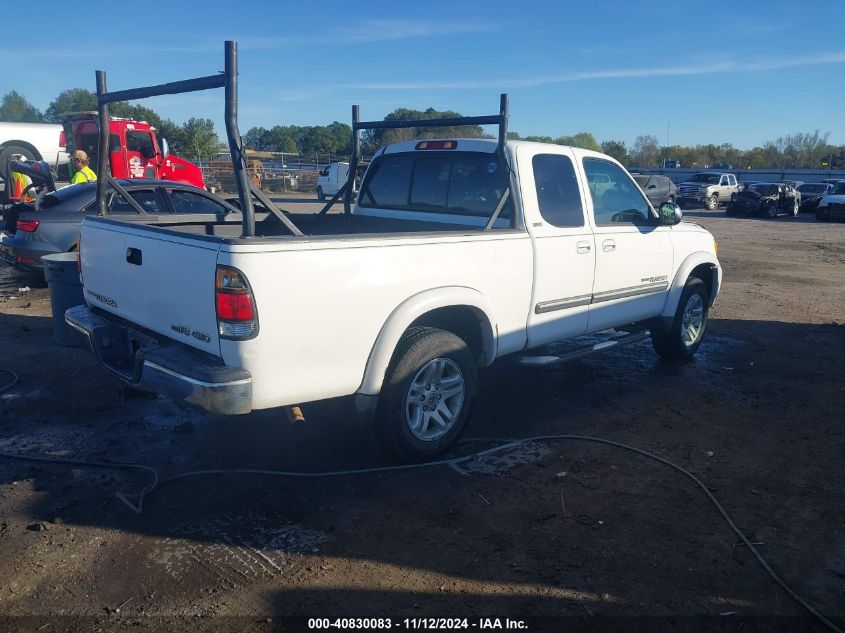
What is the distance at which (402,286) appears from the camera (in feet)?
12.9

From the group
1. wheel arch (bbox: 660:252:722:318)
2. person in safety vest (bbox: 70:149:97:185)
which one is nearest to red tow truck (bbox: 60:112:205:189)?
person in safety vest (bbox: 70:149:97:185)

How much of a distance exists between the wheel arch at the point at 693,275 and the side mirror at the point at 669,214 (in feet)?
1.91

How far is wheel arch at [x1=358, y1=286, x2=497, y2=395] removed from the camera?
12.8 feet

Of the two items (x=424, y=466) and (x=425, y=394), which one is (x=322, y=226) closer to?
(x=425, y=394)

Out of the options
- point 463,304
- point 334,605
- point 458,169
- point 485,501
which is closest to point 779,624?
point 485,501

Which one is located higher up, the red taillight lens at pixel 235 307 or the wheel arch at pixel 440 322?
the red taillight lens at pixel 235 307

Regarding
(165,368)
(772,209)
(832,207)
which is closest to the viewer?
(165,368)

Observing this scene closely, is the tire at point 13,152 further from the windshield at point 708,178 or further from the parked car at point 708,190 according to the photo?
the windshield at point 708,178

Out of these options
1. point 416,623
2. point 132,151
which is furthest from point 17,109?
point 416,623

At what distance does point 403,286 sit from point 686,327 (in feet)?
13.3

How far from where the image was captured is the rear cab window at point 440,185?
5.15m

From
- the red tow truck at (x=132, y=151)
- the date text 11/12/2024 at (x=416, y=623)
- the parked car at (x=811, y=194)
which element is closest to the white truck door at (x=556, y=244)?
the date text 11/12/2024 at (x=416, y=623)

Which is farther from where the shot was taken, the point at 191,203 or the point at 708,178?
the point at 708,178

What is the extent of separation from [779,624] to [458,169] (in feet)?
12.0
